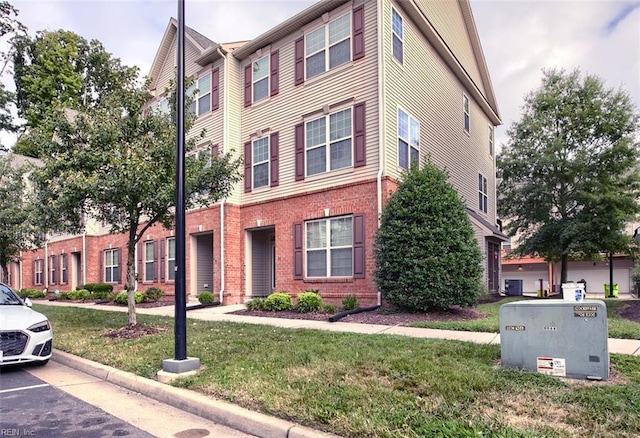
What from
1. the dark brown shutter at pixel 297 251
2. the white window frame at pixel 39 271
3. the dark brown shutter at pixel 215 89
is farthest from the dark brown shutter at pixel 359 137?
the white window frame at pixel 39 271

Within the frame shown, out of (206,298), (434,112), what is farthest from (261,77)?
(206,298)

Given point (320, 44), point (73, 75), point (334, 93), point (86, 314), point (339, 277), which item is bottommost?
point (86, 314)

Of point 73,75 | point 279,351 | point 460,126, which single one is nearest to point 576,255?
point 460,126

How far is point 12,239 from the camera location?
18406 millimetres

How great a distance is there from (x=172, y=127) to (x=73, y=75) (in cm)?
3282

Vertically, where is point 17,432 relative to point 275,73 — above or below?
below

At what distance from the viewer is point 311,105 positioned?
49.7 ft

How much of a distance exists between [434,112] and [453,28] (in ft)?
14.4

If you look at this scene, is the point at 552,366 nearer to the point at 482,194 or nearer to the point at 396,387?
the point at 396,387

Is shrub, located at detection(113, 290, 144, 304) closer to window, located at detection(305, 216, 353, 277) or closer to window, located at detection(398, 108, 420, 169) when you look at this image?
window, located at detection(305, 216, 353, 277)

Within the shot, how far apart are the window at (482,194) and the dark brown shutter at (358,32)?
31.9 feet

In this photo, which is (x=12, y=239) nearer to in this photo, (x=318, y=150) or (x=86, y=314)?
(x=86, y=314)

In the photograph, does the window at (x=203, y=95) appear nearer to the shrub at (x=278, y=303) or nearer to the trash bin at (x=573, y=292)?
the shrub at (x=278, y=303)

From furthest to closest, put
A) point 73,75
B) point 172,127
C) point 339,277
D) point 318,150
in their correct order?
A: point 73,75, point 318,150, point 339,277, point 172,127
